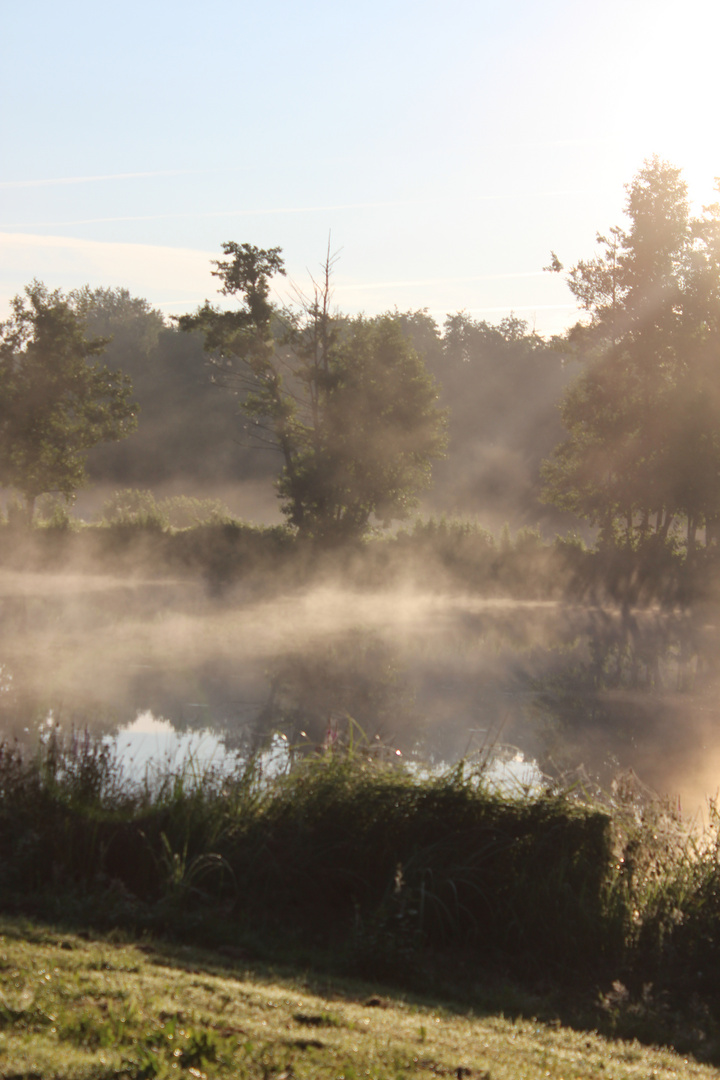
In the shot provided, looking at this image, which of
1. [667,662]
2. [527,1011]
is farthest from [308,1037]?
[667,662]

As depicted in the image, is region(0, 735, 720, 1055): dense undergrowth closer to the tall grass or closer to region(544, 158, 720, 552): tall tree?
the tall grass

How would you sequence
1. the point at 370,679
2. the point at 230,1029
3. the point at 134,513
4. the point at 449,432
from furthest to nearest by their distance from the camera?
the point at 449,432, the point at 134,513, the point at 370,679, the point at 230,1029

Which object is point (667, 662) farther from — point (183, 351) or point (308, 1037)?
point (183, 351)

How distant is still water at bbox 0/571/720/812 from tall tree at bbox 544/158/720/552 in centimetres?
1040

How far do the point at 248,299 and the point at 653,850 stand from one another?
116ft

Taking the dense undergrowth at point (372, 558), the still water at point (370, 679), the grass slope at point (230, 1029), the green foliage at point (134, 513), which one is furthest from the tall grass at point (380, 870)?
the green foliage at point (134, 513)

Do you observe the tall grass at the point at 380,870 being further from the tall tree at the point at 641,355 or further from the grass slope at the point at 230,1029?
the tall tree at the point at 641,355

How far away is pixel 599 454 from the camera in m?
40.8

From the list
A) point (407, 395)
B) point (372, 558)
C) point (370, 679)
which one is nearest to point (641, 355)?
point (407, 395)

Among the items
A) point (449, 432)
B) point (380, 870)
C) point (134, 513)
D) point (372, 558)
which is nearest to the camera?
point (380, 870)

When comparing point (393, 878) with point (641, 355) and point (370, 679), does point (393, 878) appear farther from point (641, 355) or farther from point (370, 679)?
point (641, 355)

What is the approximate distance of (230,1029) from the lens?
14.6 ft

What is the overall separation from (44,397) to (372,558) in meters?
14.7

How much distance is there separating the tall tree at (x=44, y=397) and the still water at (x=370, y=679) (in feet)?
29.6
